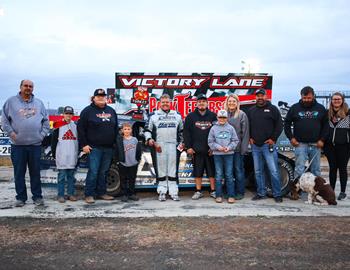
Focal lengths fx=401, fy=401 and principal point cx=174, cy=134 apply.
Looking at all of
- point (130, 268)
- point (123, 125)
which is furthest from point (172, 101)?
point (130, 268)

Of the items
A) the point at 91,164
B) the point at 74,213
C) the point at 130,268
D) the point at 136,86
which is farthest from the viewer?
the point at 136,86

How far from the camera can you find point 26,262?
12.7ft

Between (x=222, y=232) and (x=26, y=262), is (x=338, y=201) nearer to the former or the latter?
(x=222, y=232)

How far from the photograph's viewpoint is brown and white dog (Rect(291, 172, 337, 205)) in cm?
647

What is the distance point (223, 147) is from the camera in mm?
6582

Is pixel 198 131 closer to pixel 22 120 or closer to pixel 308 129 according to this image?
pixel 308 129

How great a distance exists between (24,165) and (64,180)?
739 mm

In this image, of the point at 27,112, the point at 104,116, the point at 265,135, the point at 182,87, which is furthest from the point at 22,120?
the point at 265,135

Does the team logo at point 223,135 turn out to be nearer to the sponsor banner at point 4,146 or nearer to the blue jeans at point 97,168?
the blue jeans at point 97,168

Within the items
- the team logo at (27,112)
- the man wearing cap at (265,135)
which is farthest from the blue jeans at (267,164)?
the team logo at (27,112)

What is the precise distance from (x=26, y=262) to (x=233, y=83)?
5938 mm

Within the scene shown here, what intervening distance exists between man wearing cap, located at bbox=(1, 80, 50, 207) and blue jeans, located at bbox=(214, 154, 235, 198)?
9.38 ft

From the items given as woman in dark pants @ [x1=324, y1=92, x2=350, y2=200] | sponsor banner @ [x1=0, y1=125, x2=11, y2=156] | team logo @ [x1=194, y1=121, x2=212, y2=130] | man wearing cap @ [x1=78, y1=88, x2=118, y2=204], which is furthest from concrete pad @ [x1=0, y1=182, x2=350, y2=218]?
sponsor banner @ [x1=0, y1=125, x2=11, y2=156]

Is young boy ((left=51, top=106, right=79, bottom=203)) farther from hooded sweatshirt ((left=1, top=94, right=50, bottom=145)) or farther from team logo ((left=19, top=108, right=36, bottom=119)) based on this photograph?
team logo ((left=19, top=108, right=36, bottom=119))
